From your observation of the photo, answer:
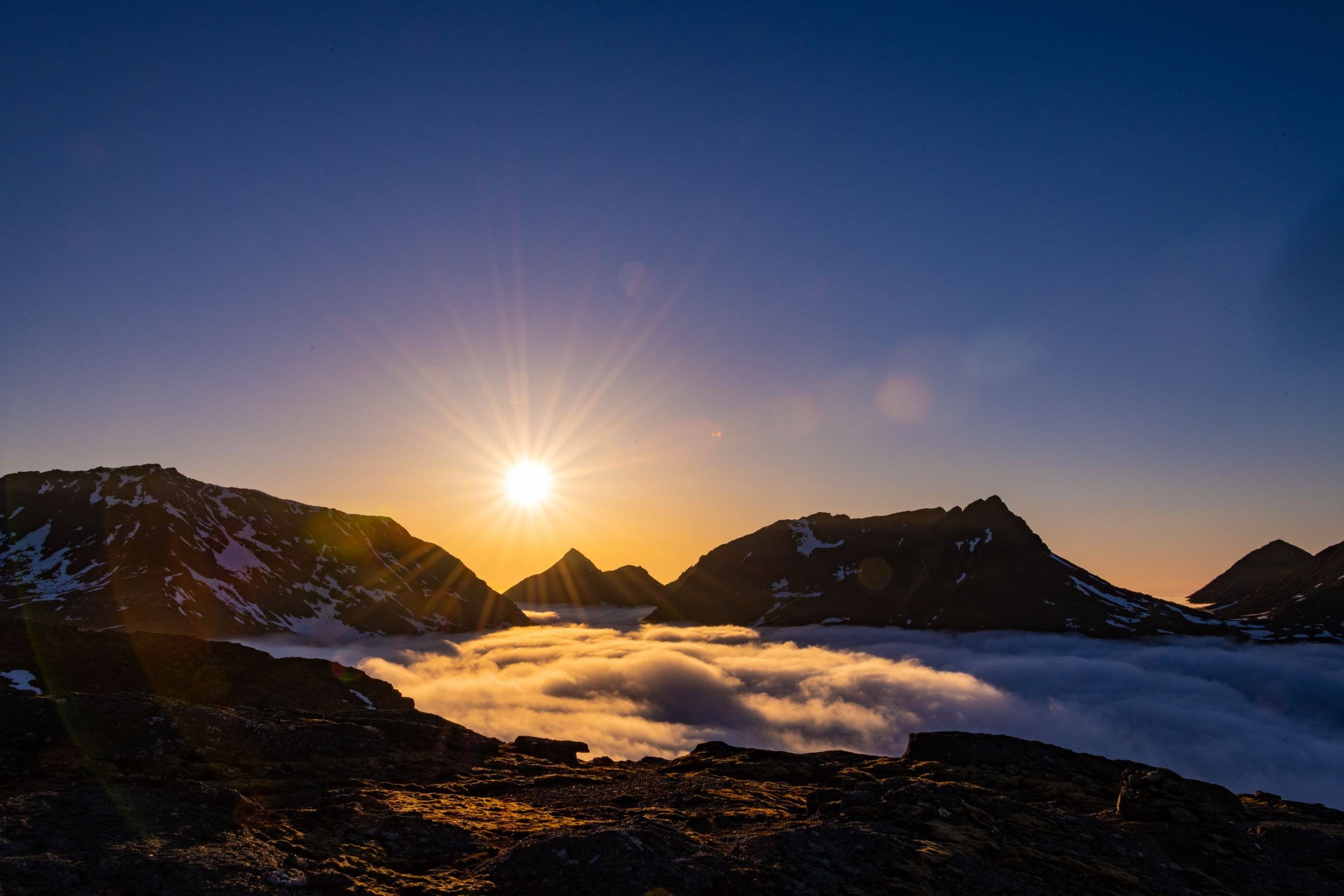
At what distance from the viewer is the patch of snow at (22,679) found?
135ft

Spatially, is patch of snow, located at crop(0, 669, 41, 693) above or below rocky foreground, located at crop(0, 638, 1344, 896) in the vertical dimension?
above

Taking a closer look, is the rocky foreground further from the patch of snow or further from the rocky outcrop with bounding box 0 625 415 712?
the patch of snow

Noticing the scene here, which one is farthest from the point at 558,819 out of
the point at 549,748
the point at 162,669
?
the point at 162,669

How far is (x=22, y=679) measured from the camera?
4262cm

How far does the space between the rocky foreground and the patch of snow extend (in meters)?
21.6

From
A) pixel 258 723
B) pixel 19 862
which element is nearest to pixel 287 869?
pixel 19 862

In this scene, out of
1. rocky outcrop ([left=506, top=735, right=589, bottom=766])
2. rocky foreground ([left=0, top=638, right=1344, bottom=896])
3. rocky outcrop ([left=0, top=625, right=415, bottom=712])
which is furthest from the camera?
rocky outcrop ([left=0, top=625, right=415, bottom=712])

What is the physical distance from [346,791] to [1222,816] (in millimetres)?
30384

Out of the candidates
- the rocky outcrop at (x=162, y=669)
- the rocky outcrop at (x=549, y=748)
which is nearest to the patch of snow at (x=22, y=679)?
the rocky outcrop at (x=162, y=669)

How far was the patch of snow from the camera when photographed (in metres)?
41.2

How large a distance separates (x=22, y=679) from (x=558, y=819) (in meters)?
44.9

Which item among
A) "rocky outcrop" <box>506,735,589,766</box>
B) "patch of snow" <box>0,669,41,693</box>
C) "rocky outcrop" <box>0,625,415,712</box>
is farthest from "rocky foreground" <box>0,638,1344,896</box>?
"patch of snow" <box>0,669,41,693</box>

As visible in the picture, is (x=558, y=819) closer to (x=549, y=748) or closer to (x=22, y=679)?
(x=549, y=748)

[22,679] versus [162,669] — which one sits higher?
[162,669]
